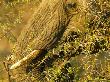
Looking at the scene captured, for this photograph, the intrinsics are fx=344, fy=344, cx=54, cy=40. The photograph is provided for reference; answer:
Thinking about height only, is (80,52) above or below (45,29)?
below

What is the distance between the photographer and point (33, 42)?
12.8ft

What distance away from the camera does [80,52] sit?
395 centimetres

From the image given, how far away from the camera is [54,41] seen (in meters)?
3.94

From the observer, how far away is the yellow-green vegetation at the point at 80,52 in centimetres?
384

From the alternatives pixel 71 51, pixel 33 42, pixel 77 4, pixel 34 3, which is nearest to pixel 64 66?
pixel 71 51

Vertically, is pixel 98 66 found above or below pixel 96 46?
below

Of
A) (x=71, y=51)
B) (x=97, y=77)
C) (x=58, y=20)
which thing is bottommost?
(x=97, y=77)

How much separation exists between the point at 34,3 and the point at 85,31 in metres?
1.04

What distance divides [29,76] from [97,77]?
786mm

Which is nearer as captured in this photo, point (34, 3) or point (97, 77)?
point (97, 77)

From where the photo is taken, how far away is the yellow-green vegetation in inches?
151

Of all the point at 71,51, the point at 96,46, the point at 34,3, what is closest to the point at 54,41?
the point at 71,51

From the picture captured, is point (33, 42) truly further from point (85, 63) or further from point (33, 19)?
point (85, 63)

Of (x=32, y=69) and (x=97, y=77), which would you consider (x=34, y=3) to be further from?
(x=97, y=77)
